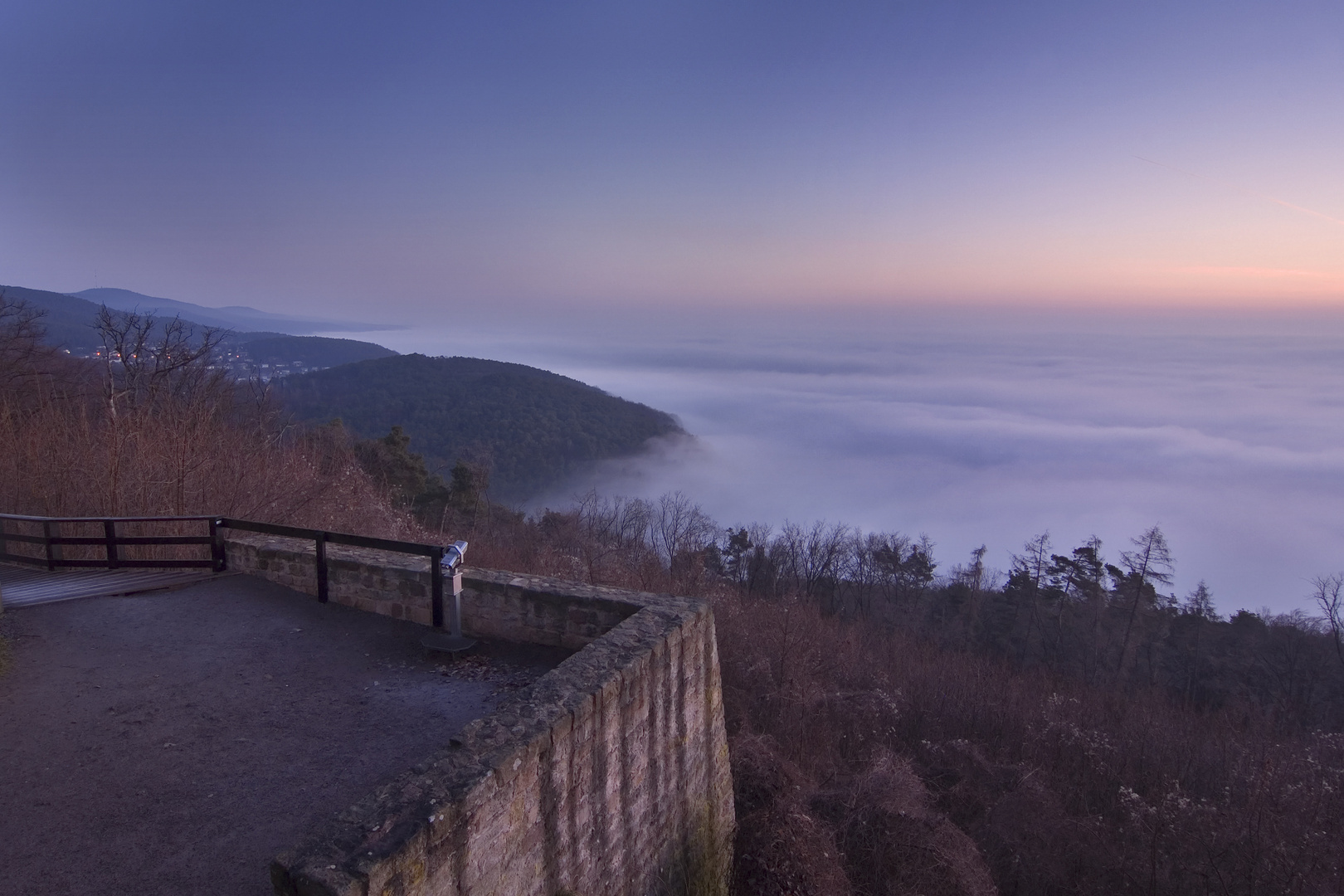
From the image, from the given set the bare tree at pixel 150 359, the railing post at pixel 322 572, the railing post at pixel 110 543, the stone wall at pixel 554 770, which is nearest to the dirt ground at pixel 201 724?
the railing post at pixel 322 572

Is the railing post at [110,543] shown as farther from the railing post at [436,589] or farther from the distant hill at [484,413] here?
the distant hill at [484,413]

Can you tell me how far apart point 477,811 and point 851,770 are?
49.1ft

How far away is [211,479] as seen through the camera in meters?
15.1

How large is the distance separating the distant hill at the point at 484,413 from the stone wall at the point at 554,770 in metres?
45.1

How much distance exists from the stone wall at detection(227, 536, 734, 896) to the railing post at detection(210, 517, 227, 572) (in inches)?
9.7

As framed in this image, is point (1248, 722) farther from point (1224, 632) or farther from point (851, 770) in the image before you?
point (851, 770)

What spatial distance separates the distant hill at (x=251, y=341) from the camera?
4810 cm

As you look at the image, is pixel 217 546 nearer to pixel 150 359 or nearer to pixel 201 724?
pixel 201 724

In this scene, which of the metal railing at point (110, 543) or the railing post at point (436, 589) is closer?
the railing post at point (436, 589)

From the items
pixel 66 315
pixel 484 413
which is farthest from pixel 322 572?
pixel 66 315

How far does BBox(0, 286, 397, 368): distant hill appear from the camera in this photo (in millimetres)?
48097

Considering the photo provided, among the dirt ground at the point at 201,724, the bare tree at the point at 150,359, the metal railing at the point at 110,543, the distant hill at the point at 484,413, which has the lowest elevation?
the distant hill at the point at 484,413

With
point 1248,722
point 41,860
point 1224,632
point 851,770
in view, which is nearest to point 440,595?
point 41,860

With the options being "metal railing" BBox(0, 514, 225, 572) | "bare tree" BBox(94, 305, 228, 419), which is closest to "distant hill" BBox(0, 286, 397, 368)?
"bare tree" BBox(94, 305, 228, 419)
